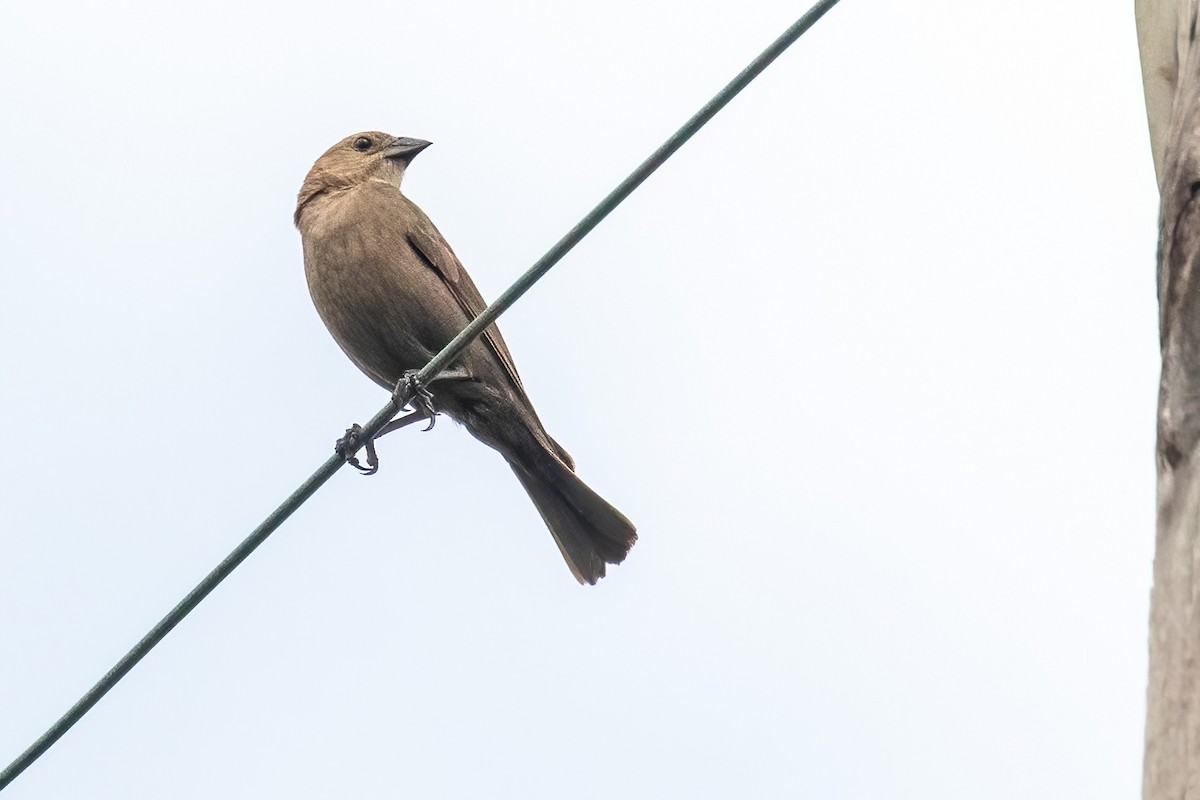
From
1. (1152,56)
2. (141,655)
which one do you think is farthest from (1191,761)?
(141,655)

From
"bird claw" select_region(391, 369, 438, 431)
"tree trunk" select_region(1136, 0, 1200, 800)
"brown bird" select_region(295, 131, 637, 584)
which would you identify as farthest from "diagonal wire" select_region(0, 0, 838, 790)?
"brown bird" select_region(295, 131, 637, 584)

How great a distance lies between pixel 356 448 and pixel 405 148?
8.48ft

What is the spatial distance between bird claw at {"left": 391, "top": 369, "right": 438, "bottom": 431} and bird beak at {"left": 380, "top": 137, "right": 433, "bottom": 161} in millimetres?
1769

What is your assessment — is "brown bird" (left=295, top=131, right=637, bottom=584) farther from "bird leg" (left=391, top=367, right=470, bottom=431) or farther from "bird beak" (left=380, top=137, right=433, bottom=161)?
"bird beak" (left=380, top=137, right=433, bottom=161)

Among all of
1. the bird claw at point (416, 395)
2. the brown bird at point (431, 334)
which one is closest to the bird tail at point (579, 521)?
the brown bird at point (431, 334)

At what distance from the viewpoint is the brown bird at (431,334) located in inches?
270

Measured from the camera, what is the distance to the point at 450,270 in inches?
285

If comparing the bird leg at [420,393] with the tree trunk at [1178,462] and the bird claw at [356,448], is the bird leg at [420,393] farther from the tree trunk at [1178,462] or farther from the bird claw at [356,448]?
the tree trunk at [1178,462]

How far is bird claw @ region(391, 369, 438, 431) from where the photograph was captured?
6.34m

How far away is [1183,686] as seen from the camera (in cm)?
208

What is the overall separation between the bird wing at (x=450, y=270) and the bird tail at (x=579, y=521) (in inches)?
17.9

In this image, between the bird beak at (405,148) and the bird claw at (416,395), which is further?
the bird beak at (405,148)

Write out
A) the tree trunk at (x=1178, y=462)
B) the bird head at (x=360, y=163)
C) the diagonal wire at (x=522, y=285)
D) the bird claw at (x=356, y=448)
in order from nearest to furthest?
the tree trunk at (x=1178, y=462), the diagonal wire at (x=522, y=285), the bird claw at (x=356, y=448), the bird head at (x=360, y=163)

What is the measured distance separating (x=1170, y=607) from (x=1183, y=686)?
11cm
